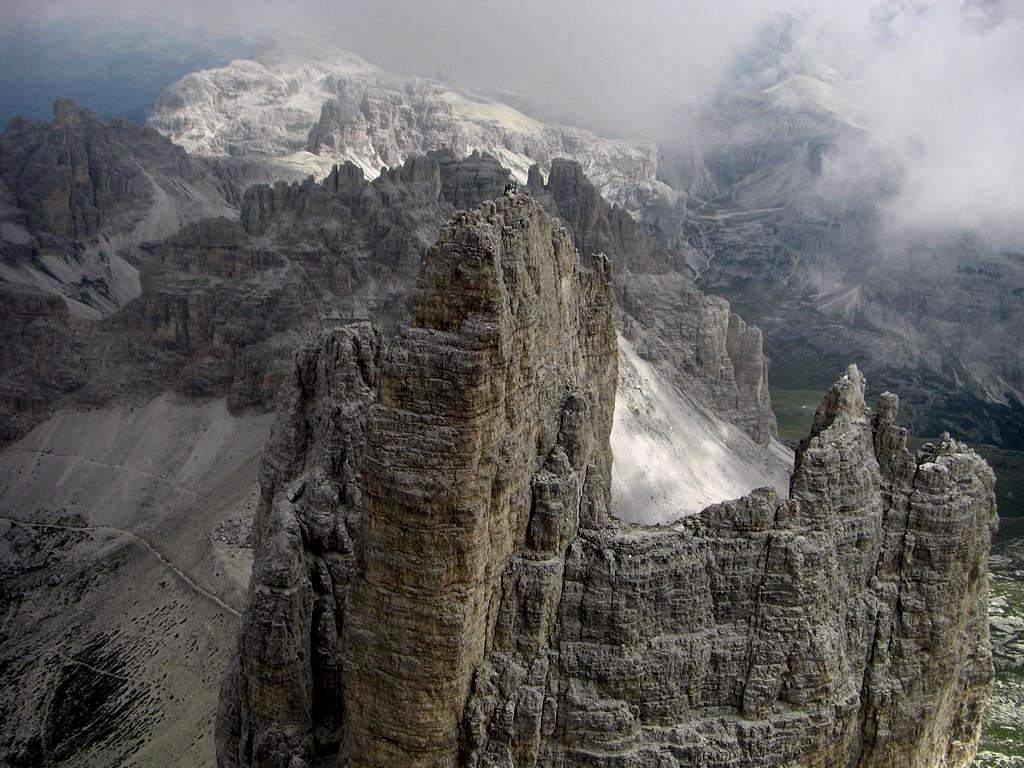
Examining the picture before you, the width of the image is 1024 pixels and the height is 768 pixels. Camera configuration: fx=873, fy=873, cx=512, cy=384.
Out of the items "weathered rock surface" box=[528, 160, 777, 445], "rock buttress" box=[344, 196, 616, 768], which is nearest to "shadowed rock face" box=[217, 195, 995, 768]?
"rock buttress" box=[344, 196, 616, 768]

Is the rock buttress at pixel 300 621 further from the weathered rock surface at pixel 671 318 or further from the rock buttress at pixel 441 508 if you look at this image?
the weathered rock surface at pixel 671 318

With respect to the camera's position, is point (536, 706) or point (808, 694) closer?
point (536, 706)

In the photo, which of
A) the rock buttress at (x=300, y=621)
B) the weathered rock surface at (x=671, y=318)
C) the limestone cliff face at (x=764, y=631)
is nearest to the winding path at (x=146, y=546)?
the rock buttress at (x=300, y=621)

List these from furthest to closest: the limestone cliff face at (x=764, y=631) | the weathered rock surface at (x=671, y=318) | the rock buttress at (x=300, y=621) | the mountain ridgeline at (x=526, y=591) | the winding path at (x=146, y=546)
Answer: the weathered rock surface at (x=671, y=318)
the winding path at (x=146, y=546)
the rock buttress at (x=300, y=621)
the limestone cliff face at (x=764, y=631)
the mountain ridgeline at (x=526, y=591)

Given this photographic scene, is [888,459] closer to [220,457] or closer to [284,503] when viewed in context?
[284,503]

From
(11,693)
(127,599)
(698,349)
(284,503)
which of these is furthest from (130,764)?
(698,349)

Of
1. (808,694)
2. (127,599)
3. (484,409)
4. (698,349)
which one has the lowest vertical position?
(127,599)

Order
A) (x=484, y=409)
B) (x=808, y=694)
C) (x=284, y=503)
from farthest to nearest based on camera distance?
(x=284, y=503), (x=808, y=694), (x=484, y=409)
